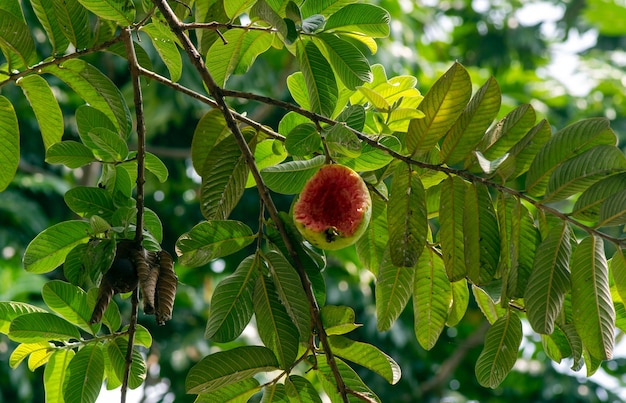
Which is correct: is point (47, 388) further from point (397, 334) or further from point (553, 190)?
point (397, 334)

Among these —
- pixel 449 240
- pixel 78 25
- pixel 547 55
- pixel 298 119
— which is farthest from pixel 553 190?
pixel 547 55

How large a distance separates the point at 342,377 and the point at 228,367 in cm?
12

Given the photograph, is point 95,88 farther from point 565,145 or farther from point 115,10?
point 565,145

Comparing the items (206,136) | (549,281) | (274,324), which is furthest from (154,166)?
(549,281)

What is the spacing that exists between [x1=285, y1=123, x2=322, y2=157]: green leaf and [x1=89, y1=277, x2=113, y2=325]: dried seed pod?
24cm

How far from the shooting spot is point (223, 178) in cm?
93

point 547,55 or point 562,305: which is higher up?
point 562,305

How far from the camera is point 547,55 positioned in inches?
259

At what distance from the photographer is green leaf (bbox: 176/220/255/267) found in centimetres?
88

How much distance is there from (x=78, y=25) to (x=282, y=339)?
45 centimetres

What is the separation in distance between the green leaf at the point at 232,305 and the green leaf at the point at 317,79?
0.60 feet

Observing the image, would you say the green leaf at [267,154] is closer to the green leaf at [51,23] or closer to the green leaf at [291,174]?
the green leaf at [291,174]

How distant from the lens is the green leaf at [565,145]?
799mm

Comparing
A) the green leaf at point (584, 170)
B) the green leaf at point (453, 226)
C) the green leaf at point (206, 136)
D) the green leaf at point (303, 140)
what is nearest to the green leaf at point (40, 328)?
the green leaf at point (206, 136)
